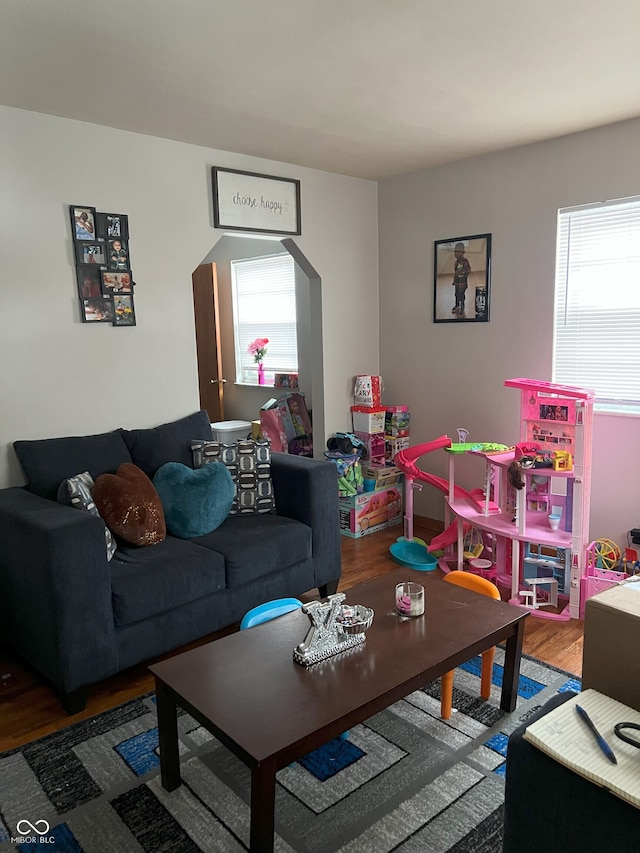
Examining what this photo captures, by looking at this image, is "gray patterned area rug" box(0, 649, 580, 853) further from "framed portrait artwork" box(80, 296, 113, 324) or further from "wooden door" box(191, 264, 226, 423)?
"wooden door" box(191, 264, 226, 423)

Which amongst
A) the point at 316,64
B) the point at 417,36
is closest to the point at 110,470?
the point at 316,64

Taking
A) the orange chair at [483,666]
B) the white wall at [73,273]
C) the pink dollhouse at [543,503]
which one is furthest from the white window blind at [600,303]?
the white wall at [73,273]

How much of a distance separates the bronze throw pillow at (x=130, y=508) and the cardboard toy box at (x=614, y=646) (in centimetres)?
184

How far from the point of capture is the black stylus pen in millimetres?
1269

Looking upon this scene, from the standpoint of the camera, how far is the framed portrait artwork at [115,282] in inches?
125

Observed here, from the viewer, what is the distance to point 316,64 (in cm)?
238

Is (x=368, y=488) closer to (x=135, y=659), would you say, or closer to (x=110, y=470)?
(x=110, y=470)

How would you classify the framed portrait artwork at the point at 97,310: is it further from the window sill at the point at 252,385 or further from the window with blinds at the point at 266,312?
the window sill at the point at 252,385

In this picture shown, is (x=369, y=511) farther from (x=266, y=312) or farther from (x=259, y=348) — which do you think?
(x=266, y=312)

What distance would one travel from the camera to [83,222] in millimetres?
3086

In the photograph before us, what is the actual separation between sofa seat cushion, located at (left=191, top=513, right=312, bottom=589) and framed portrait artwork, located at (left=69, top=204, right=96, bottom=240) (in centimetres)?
156

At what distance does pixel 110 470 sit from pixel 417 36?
2.21m

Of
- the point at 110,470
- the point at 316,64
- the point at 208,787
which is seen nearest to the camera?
the point at 208,787

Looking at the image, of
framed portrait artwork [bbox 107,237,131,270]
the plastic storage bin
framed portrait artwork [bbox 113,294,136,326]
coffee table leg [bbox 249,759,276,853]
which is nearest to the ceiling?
framed portrait artwork [bbox 107,237,131,270]
